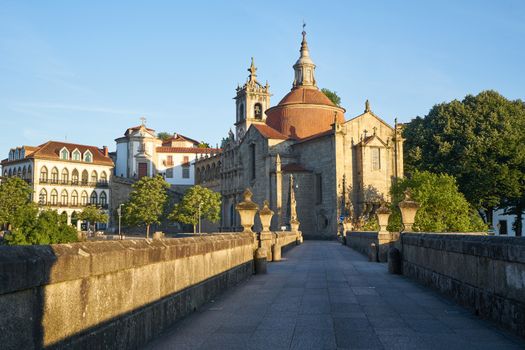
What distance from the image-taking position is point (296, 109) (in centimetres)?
8419

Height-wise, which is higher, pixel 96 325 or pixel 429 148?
pixel 429 148

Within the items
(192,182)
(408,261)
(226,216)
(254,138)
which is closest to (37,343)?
(408,261)

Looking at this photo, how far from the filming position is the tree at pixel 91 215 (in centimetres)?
8407

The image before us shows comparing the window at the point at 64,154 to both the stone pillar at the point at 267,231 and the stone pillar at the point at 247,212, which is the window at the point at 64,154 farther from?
the stone pillar at the point at 247,212

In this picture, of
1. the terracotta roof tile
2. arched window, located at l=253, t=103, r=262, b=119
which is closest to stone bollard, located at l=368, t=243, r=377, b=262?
the terracotta roof tile

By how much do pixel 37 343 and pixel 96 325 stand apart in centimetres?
119

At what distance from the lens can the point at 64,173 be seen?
3595 inches

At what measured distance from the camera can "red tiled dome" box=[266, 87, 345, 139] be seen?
82.6 metres

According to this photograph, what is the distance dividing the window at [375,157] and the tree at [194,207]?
2419cm

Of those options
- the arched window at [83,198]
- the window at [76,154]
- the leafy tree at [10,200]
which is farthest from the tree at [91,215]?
Answer: the leafy tree at [10,200]

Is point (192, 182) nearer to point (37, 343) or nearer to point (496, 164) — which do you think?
point (496, 164)

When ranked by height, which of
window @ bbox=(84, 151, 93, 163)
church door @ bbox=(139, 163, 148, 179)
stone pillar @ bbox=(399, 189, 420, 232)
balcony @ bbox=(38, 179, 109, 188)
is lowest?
stone pillar @ bbox=(399, 189, 420, 232)

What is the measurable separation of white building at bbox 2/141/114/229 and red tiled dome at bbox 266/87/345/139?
31.3m

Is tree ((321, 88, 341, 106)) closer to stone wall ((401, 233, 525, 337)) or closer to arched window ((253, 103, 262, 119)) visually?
arched window ((253, 103, 262, 119))
